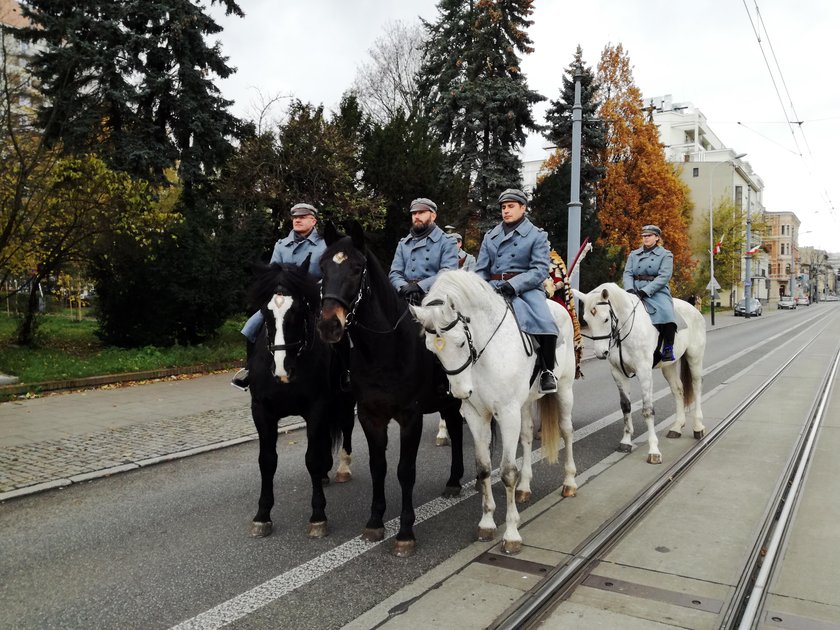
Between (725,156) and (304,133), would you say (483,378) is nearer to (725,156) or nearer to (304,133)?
(304,133)

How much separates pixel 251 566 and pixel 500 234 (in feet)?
11.4

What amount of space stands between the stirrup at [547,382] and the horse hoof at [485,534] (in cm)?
136

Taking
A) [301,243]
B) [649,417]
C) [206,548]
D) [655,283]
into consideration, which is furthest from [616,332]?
[206,548]

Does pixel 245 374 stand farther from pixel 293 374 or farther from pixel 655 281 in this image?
pixel 655 281

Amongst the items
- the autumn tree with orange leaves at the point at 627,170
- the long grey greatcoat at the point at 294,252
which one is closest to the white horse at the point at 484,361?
the long grey greatcoat at the point at 294,252

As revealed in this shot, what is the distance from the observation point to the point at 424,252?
5.78 meters

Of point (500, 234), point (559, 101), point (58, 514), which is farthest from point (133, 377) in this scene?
point (559, 101)

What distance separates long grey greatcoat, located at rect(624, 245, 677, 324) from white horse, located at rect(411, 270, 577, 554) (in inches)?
129

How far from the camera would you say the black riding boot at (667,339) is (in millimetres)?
7820

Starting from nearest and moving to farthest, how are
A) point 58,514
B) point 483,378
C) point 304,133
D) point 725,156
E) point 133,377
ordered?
point 483,378 < point 58,514 < point 133,377 < point 304,133 < point 725,156

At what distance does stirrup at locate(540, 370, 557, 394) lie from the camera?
5.36 metres

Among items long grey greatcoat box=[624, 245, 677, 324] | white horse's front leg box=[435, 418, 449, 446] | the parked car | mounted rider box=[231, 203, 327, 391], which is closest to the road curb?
mounted rider box=[231, 203, 327, 391]

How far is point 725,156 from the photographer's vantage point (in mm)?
78000

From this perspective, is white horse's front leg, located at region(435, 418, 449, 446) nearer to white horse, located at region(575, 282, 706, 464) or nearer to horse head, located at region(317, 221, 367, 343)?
white horse, located at region(575, 282, 706, 464)
